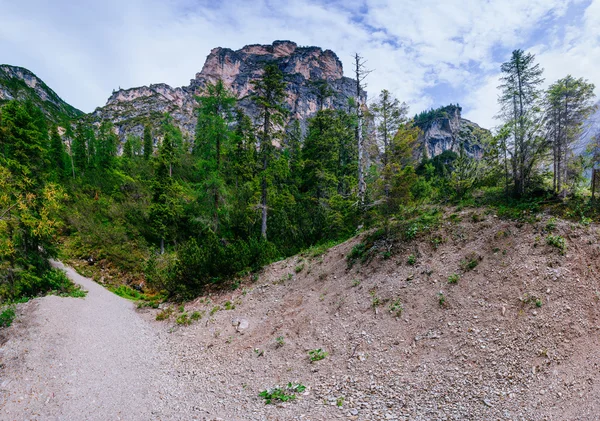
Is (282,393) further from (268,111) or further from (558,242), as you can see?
(268,111)

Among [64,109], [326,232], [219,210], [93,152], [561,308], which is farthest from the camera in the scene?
[64,109]

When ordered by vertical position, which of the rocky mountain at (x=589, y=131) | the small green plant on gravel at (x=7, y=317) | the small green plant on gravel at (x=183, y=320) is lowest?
the small green plant on gravel at (x=183, y=320)

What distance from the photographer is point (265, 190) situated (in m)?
18.2

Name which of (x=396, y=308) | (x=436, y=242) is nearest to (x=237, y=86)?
(x=436, y=242)

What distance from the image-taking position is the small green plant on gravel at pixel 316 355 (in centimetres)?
725

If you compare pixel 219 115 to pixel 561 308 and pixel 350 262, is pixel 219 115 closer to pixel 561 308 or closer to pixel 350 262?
pixel 350 262

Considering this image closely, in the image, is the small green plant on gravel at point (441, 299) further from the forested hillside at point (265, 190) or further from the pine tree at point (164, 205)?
the pine tree at point (164, 205)

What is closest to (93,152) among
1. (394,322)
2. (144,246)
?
(144,246)

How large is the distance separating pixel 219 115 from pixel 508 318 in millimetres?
18346

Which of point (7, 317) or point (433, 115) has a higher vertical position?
point (433, 115)

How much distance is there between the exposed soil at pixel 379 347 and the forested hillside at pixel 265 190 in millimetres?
2182

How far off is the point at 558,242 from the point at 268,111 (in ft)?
50.8

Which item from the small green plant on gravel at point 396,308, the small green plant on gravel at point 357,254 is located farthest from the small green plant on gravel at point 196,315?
the small green plant on gravel at point 396,308

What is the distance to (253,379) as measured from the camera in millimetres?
7156
